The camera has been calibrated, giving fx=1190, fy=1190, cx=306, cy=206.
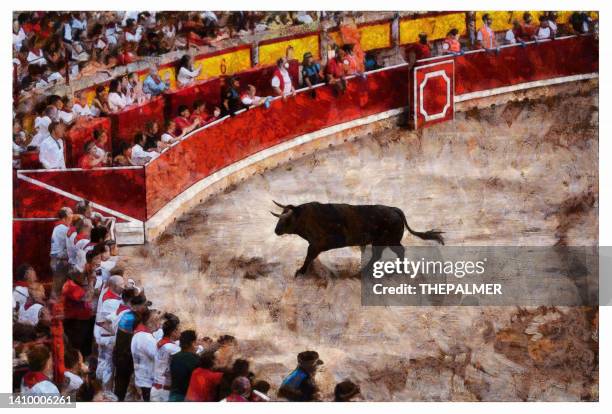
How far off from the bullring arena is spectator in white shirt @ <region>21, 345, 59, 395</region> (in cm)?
Answer: 22

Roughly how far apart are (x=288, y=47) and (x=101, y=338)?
3.55 meters

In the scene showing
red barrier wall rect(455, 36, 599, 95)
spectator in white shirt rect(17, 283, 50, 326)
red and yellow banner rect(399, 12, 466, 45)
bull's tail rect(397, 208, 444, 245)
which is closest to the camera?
spectator in white shirt rect(17, 283, 50, 326)

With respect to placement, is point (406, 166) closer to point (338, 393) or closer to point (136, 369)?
point (338, 393)

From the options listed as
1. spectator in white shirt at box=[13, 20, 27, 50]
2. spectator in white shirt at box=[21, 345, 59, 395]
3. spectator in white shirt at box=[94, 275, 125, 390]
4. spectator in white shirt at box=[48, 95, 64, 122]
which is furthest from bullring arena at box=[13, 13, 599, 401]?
spectator in white shirt at box=[13, 20, 27, 50]

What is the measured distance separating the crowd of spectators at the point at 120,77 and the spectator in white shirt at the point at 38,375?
191 cm

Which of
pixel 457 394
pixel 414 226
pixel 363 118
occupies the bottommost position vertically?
pixel 457 394

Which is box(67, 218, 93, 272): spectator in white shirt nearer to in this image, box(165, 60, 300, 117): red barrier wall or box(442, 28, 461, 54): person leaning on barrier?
box(165, 60, 300, 117): red barrier wall

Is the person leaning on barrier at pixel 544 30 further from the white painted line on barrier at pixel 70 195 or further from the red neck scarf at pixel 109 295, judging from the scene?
the red neck scarf at pixel 109 295

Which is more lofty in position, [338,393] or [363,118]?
[363,118]

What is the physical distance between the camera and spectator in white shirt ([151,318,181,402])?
→ 1205 cm

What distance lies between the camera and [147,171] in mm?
12109

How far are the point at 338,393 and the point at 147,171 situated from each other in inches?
118

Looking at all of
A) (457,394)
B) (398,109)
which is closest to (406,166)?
(398,109)

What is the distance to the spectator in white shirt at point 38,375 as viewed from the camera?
12.0m
